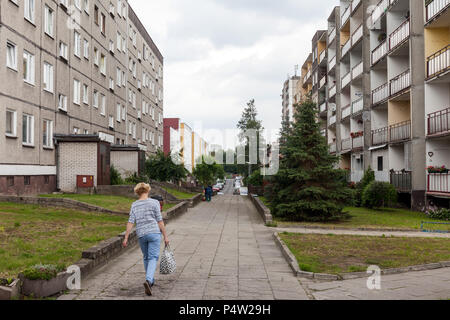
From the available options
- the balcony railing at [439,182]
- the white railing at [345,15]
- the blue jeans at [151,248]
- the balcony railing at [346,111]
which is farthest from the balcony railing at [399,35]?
the blue jeans at [151,248]

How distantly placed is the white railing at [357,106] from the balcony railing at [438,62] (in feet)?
35.1

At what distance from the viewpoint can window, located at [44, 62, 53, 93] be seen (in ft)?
77.5

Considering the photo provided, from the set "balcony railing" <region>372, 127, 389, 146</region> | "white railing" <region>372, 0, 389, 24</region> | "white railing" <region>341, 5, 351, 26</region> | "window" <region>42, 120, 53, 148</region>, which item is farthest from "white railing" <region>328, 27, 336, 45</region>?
"window" <region>42, 120, 53, 148</region>

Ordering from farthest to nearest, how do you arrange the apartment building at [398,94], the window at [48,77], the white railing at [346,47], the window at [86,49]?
1. the white railing at [346,47]
2. the window at [86,49]
3. the window at [48,77]
4. the apartment building at [398,94]

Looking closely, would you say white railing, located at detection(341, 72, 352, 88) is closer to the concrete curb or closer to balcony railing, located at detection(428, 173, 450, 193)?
balcony railing, located at detection(428, 173, 450, 193)

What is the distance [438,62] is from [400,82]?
157 inches

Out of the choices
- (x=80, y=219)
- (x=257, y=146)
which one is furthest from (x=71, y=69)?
(x=257, y=146)

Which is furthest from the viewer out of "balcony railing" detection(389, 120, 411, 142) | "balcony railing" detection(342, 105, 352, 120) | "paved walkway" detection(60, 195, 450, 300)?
"balcony railing" detection(342, 105, 352, 120)

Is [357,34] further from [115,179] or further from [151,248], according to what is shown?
[151,248]

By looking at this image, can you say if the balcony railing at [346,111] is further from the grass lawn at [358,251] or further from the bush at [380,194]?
the grass lawn at [358,251]

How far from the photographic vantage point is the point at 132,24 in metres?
45.6

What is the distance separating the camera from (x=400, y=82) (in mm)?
25438

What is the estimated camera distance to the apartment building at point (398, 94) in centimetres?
2216

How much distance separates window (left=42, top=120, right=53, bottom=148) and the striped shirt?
58.9 feet
